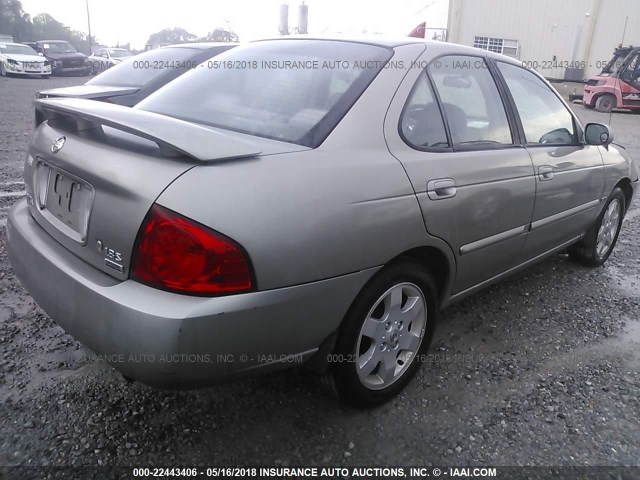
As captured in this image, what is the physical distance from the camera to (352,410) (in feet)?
7.45

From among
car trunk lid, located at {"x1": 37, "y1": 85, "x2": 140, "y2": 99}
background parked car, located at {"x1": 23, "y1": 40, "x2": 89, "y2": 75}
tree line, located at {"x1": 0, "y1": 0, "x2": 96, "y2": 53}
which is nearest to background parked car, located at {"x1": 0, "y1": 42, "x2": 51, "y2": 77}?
background parked car, located at {"x1": 23, "y1": 40, "x2": 89, "y2": 75}

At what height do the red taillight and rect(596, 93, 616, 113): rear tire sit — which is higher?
the red taillight

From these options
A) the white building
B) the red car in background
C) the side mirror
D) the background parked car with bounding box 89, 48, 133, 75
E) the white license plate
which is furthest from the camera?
the white building

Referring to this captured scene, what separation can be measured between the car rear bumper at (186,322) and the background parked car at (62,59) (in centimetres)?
2558

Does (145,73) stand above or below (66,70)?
above

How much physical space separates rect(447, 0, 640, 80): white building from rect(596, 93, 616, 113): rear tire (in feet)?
34.8

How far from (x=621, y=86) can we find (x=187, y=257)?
65.9ft

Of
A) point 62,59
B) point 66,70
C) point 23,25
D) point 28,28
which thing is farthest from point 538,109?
point 28,28

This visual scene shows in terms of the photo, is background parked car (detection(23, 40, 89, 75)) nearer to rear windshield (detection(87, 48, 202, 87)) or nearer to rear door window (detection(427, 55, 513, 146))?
rear windshield (detection(87, 48, 202, 87))

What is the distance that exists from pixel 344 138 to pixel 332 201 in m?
0.31

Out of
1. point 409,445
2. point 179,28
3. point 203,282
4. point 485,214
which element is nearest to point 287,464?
point 409,445

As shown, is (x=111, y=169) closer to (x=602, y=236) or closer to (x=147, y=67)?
(x=602, y=236)

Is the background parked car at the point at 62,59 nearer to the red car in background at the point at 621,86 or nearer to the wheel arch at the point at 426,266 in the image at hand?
the red car in background at the point at 621,86

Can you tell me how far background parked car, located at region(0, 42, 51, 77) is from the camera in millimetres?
20688
